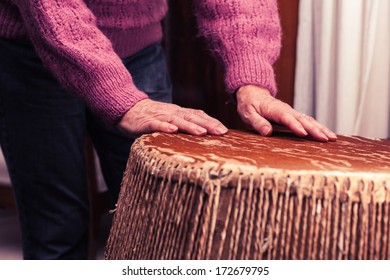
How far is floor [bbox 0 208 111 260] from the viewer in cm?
208

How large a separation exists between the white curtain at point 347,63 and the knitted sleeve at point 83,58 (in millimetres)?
721

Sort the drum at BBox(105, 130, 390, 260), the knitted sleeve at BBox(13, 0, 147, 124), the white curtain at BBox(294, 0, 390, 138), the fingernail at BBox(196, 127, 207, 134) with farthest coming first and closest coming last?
the white curtain at BBox(294, 0, 390, 138) → the knitted sleeve at BBox(13, 0, 147, 124) → the fingernail at BBox(196, 127, 207, 134) → the drum at BBox(105, 130, 390, 260)

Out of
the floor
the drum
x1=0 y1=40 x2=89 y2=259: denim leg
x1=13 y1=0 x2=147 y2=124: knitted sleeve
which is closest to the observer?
the drum

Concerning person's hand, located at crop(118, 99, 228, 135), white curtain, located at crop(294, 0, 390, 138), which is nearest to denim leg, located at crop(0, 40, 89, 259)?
person's hand, located at crop(118, 99, 228, 135)

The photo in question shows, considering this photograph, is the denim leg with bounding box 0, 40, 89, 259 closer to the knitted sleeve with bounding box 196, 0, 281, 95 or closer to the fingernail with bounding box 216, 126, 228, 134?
the knitted sleeve with bounding box 196, 0, 281, 95

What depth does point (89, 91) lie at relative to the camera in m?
1.07

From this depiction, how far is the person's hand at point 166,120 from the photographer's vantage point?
950 mm

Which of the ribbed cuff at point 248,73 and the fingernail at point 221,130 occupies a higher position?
the ribbed cuff at point 248,73

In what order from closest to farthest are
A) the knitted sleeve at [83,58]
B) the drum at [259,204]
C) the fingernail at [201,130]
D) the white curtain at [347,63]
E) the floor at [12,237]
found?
the drum at [259,204], the fingernail at [201,130], the knitted sleeve at [83,58], the white curtain at [347,63], the floor at [12,237]

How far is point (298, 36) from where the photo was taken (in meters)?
1.68

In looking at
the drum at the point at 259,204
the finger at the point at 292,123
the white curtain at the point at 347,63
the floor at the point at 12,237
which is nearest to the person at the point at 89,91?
the finger at the point at 292,123

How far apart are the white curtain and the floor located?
34.5 inches

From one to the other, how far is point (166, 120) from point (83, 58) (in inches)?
7.3

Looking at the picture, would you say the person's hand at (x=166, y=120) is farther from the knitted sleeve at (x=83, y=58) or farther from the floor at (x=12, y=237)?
the floor at (x=12, y=237)
